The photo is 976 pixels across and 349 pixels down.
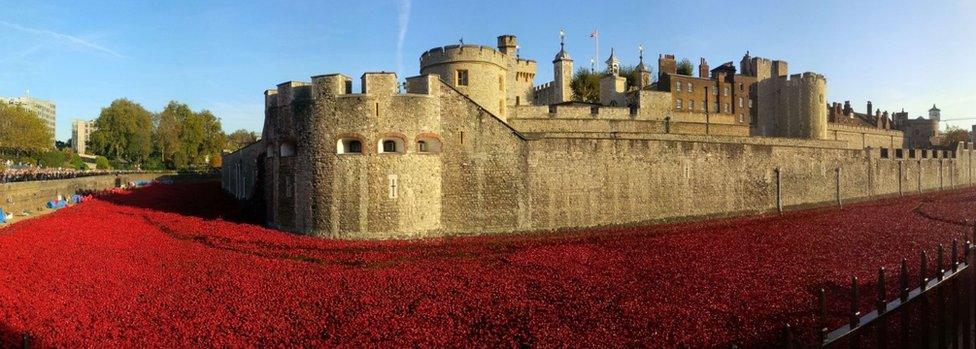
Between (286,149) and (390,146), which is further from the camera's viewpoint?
(286,149)

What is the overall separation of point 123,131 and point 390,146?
84.5 meters

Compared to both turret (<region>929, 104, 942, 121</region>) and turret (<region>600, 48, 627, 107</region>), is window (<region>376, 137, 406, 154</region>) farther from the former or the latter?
turret (<region>929, 104, 942, 121</region>)

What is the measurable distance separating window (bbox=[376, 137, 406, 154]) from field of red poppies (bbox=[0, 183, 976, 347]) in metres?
4.00

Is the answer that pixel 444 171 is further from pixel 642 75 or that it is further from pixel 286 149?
pixel 642 75

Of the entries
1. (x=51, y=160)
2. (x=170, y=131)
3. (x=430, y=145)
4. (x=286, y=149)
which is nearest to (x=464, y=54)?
(x=430, y=145)

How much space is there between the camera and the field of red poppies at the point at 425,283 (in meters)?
12.3

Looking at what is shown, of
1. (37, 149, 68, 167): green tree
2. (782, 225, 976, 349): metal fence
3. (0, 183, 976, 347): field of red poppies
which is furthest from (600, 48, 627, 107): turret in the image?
(37, 149, 68, 167): green tree

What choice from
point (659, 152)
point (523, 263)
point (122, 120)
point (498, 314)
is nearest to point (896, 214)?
point (659, 152)

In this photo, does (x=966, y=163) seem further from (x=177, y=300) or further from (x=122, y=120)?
(x=122, y=120)

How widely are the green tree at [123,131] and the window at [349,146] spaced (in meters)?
82.7

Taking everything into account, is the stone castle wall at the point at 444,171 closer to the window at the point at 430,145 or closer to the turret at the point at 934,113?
the window at the point at 430,145

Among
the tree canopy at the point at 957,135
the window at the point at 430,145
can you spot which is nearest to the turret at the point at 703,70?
the window at the point at 430,145

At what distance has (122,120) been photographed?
295 ft

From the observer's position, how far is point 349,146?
2498 cm
